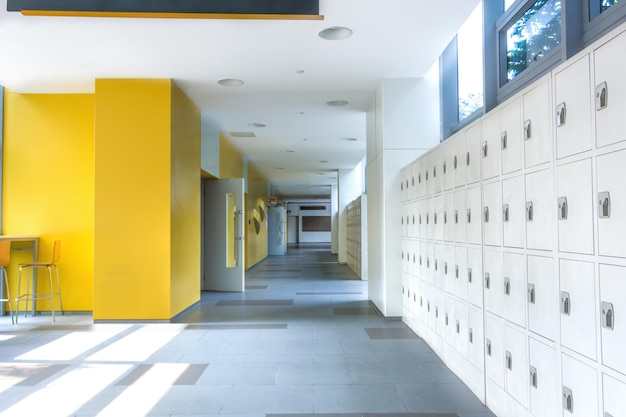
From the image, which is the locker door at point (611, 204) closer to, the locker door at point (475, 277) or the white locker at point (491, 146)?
the white locker at point (491, 146)

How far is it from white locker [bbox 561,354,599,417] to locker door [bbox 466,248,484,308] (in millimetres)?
1145

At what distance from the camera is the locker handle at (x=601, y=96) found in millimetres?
1963

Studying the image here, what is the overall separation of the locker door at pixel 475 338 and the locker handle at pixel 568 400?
1.10 m

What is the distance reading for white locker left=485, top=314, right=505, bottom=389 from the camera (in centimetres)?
307

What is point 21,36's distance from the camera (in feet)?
16.3

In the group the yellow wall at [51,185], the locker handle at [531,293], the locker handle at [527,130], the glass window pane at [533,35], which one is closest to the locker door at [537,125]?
the locker handle at [527,130]

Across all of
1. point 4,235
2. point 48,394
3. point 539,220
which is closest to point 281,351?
point 48,394

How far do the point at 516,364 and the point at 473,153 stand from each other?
4.97 ft

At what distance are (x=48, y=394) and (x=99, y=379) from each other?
1.40 feet

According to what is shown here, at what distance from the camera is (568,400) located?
2.26 metres

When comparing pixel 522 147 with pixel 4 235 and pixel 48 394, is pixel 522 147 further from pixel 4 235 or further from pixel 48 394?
pixel 4 235

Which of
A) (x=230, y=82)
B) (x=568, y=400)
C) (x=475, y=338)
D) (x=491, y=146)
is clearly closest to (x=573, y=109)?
(x=491, y=146)

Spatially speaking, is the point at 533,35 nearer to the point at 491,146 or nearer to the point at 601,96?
the point at 491,146

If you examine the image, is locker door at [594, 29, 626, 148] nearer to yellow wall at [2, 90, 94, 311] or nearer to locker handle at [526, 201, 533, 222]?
locker handle at [526, 201, 533, 222]
